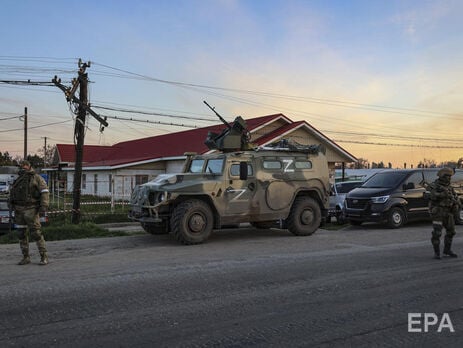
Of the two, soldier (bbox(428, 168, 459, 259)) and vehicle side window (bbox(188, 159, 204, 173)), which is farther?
vehicle side window (bbox(188, 159, 204, 173))

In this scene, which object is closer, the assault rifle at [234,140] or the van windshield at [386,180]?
the assault rifle at [234,140]

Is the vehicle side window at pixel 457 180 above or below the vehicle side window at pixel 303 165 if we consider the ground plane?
below

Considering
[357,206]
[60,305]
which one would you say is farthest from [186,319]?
[357,206]

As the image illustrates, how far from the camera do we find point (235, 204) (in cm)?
1098

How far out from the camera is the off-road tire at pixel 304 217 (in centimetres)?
1188

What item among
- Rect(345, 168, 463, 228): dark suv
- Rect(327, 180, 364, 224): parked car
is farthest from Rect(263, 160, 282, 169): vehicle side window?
Rect(327, 180, 364, 224): parked car

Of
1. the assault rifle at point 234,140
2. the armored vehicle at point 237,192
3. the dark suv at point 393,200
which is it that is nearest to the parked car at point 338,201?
the dark suv at point 393,200

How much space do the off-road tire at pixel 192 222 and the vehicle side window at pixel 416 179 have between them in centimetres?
706

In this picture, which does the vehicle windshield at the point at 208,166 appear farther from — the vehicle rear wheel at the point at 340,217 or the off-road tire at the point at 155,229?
the vehicle rear wheel at the point at 340,217

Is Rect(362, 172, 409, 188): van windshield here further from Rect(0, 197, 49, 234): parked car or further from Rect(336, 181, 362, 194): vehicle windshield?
Rect(0, 197, 49, 234): parked car

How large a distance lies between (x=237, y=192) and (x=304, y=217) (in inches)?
85.7

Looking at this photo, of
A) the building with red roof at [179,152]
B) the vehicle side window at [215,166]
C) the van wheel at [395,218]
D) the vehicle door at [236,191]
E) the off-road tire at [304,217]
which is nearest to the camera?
the vehicle door at [236,191]

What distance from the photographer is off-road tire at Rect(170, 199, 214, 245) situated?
33.2 feet

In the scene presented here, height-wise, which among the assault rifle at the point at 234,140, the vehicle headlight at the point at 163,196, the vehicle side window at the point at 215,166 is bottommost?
the vehicle headlight at the point at 163,196
